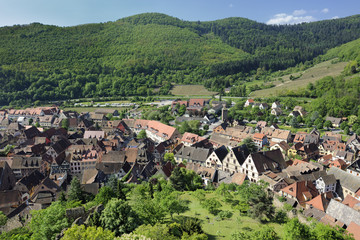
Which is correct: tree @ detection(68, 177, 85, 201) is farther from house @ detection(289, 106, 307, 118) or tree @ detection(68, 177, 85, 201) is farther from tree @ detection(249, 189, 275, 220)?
house @ detection(289, 106, 307, 118)

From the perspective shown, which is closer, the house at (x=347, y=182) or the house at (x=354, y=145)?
the house at (x=347, y=182)

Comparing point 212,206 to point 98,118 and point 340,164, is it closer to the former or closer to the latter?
point 340,164

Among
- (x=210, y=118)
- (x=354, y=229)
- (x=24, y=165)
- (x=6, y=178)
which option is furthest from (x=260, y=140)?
(x=6, y=178)

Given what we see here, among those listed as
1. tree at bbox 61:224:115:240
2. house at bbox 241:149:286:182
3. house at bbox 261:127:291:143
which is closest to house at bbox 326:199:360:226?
house at bbox 241:149:286:182

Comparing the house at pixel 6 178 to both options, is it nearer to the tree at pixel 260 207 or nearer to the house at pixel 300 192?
the tree at pixel 260 207

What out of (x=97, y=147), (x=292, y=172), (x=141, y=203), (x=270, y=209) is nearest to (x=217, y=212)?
(x=270, y=209)

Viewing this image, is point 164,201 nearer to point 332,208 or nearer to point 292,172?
point 332,208

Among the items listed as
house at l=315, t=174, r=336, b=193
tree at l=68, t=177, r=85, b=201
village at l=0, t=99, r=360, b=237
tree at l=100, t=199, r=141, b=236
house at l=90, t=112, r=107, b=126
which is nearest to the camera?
tree at l=100, t=199, r=141, b=236

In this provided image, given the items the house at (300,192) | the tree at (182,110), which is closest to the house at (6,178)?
the house at (300,192)
